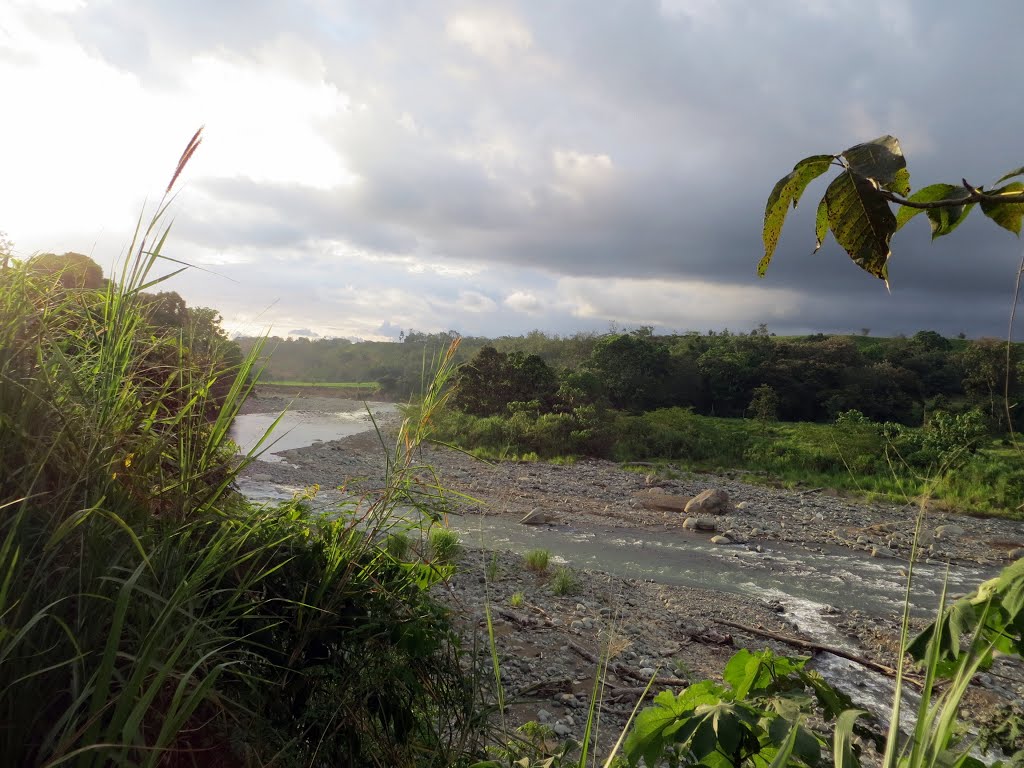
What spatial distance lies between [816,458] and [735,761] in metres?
18.8

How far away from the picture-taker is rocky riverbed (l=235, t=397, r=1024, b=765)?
177 inches

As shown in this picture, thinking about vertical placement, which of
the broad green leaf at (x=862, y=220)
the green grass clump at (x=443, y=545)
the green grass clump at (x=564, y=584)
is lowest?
the green grass clump at (x=564, y=584)

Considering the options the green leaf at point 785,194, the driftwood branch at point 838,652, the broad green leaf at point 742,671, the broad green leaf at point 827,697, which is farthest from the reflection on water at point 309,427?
the green leaf at point 785,194

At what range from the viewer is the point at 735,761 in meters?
0.99

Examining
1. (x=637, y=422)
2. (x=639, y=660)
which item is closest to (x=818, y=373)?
(x=637, y=422)

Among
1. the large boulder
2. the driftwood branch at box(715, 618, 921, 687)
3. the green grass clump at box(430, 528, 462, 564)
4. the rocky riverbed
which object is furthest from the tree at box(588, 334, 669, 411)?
the driftwood branch at box(715, 618, 921, 687)

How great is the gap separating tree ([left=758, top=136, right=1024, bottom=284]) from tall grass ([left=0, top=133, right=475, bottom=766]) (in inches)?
44.3

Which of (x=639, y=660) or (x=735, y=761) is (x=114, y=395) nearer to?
(x=735, y=761)

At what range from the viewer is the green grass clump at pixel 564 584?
272 inches

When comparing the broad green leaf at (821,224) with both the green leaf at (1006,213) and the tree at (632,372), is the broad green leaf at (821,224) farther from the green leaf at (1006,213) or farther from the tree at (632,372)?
the tree at (632,372)

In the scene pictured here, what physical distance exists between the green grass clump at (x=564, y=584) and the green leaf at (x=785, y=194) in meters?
6.36

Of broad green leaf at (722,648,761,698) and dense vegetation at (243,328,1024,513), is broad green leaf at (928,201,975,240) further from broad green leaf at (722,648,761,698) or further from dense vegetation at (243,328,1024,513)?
dense vegetation at (243,328,1024,513)

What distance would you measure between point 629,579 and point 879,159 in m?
7.97

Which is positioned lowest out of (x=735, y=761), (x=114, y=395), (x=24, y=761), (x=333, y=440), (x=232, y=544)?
(x=333, y=440)
